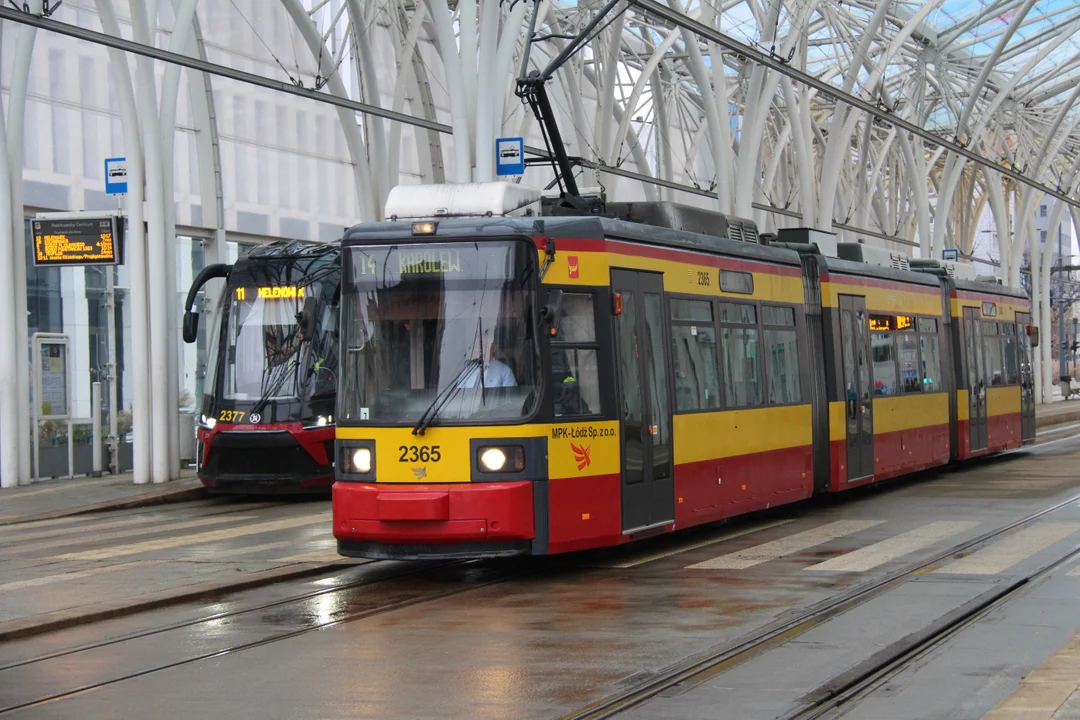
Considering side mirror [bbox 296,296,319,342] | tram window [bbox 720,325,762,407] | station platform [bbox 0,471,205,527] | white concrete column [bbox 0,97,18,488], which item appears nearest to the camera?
tram window [bbox 720,325,762,407]

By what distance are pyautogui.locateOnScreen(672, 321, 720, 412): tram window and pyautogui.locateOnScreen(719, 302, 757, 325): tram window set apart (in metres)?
0.42

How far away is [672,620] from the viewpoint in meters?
10.4

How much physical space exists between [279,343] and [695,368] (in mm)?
8522

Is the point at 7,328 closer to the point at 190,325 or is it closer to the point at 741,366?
the point at 190,325

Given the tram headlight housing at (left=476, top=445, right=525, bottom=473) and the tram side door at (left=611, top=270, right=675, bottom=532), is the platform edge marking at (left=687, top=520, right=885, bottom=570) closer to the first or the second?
the tram side door at (left=611, top=270, right=675, bottom=532)

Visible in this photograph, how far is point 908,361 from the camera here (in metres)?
22.2

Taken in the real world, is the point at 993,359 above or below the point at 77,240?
below

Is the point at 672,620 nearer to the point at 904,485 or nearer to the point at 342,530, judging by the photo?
the point at 342,530

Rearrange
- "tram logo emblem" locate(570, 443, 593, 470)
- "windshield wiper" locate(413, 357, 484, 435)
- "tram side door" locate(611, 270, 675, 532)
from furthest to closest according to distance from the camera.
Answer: "tram side door" locate(611, 270, 675, 532)
"tram logo emblem" locate(570, 443, 593, 470)
"windshield wiper" locate(413, 357, 484, 435)

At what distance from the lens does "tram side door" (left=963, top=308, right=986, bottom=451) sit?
2531cm

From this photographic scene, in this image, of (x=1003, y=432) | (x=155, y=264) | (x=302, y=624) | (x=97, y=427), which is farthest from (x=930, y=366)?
(x=302, y=624)

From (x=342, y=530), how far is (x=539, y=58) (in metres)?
35.9

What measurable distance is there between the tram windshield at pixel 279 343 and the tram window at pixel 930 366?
28.5 ft

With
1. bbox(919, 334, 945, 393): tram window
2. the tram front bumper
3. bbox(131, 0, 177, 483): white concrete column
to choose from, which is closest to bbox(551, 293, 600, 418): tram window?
the tram front bumper
